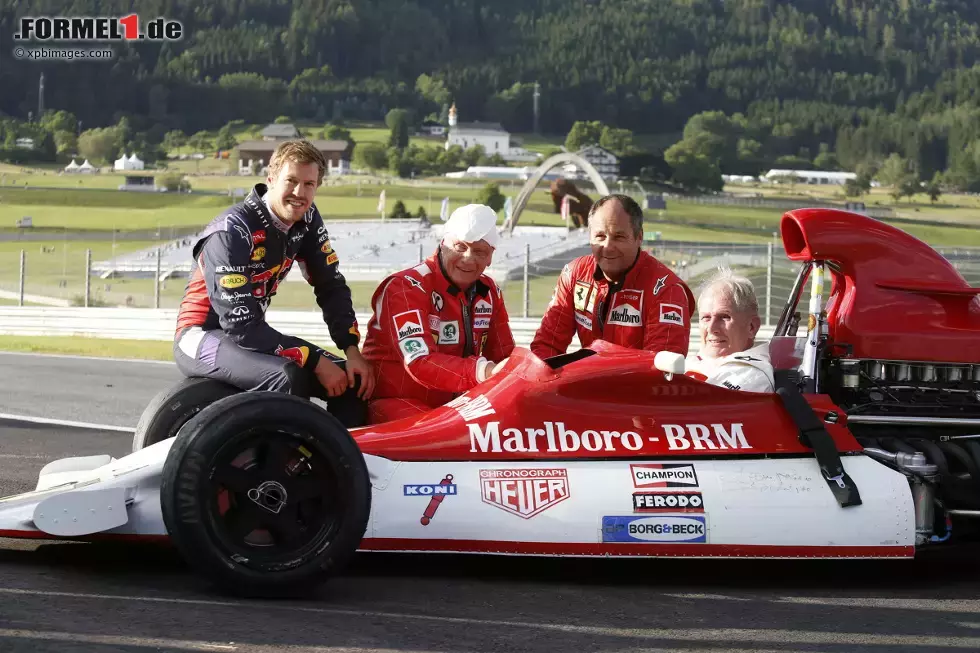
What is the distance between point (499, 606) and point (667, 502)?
0.76 m

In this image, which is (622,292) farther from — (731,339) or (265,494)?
(265,494)

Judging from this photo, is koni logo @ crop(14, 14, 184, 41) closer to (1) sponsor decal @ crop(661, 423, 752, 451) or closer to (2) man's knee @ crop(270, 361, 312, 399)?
(2) man's knee @ crop(270, 361, 312, 399)

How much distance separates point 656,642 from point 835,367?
1.91 metres

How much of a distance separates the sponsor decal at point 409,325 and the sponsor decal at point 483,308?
346mm

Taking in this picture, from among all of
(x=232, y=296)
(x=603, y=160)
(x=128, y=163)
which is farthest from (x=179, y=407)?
(x=603, y=160)

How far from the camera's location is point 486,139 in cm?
15038

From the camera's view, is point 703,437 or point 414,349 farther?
point 414,349

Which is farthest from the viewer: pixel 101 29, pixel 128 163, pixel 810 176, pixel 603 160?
pixel 101 29

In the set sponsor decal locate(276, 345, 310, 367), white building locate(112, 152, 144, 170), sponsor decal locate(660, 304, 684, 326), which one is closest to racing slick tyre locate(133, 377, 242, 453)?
sponsor decal locate(276, 345, 310, 367)

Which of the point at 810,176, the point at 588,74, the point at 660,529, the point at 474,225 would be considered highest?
the point at 588,74

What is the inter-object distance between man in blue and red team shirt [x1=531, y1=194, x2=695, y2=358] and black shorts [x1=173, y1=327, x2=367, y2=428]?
0.90 meters

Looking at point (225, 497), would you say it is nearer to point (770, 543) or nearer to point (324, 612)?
point (324, 612)

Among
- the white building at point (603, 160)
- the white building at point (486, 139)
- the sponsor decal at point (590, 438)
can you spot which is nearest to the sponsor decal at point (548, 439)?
the sponsor decal at point (590, 438)

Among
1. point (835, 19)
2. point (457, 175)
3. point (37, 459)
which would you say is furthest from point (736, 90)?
point (37, 459)
